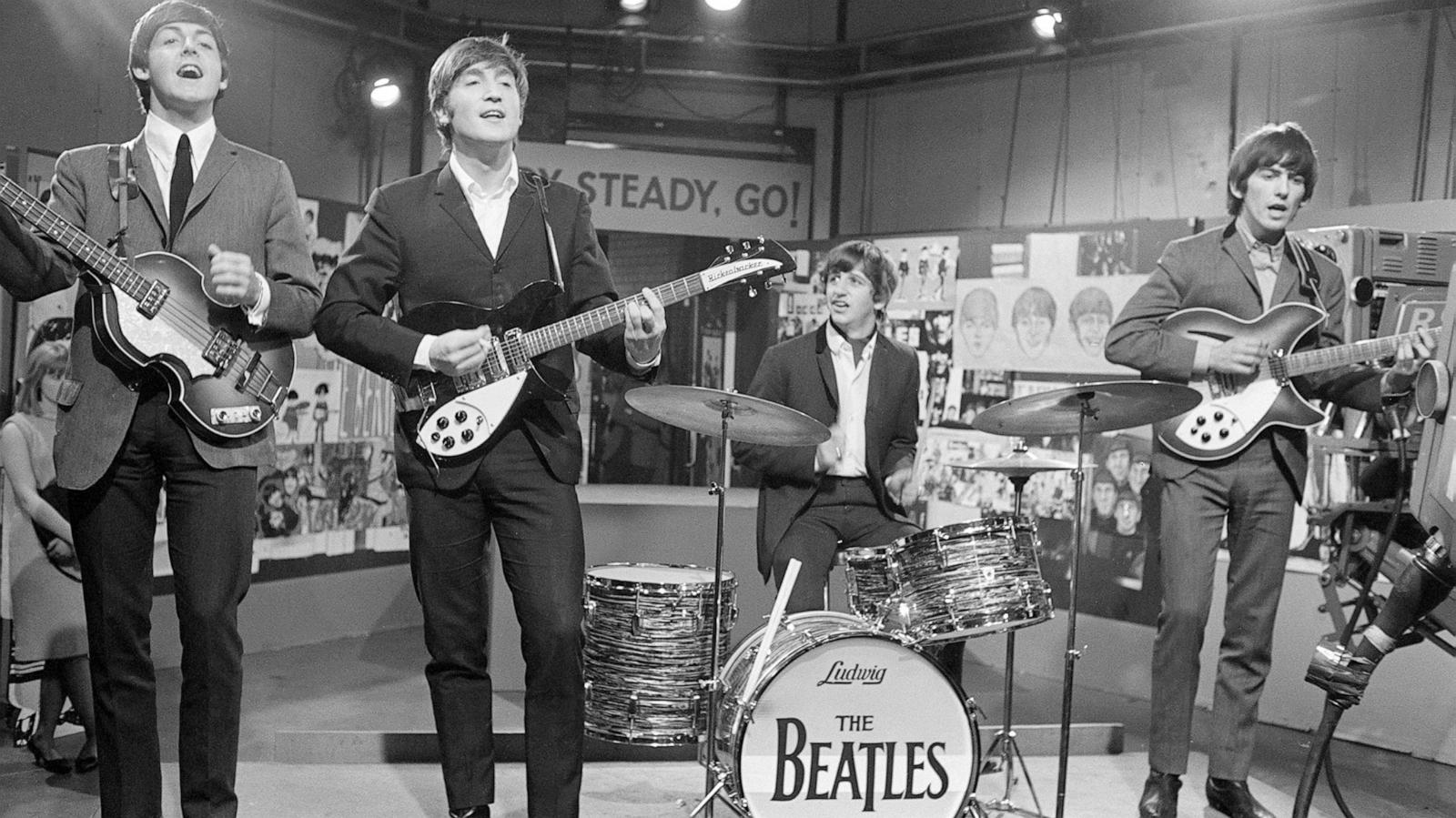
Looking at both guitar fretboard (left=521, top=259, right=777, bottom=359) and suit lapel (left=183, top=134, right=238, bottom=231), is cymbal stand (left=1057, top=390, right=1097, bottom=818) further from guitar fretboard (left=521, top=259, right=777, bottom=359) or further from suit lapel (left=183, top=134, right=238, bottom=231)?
suit lapel (left=183, top=134, right=238, bottom=231)

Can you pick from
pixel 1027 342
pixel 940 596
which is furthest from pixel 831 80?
→ pixel 940 596

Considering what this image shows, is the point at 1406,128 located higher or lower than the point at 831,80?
lower

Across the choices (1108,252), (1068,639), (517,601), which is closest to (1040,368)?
(1108,252)

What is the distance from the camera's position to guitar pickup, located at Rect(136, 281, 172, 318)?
3164mm

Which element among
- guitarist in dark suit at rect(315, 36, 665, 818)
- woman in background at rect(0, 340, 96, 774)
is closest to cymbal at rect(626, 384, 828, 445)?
guitarist in dark suit at rect(315, 36, 665, 818)

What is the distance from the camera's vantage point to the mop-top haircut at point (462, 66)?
3.36m

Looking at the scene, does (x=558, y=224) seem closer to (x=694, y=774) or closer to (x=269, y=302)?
(x=269, y=302)

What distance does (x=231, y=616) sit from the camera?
3293 mm

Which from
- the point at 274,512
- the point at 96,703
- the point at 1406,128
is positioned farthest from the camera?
the point at 274,512

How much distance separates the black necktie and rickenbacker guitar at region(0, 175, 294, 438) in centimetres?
12

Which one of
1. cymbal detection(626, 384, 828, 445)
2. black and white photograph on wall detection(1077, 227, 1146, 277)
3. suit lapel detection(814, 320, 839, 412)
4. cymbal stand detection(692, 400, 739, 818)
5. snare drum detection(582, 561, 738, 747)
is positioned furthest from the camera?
black and white photograph on wall detection(1077, 227, 1146, 277)

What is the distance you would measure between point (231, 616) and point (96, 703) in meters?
0.37

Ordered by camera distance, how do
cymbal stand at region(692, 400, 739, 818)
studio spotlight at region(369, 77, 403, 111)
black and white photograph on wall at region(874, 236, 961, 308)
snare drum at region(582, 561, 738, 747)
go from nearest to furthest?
cymbal stand at region(692, 400, 739, 818) < snare drum at region(582, 561, 738, 747) < black and white photograph on wall at region(874, 236, 961, 308) < studio spotlight at region(369, 77, 403, 111)

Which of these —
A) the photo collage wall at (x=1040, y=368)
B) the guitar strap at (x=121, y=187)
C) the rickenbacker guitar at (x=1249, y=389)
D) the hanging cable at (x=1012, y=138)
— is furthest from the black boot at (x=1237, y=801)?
the hanging cable at (x=1012, y=138)
